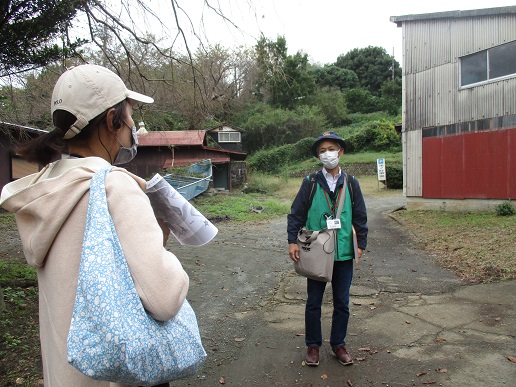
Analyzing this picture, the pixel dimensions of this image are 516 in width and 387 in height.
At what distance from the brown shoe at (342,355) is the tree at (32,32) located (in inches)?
173

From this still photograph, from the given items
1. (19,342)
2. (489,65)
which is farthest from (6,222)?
(489,65)

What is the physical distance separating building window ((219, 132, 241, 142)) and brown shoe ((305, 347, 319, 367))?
107 ft

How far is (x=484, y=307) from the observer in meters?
5.12

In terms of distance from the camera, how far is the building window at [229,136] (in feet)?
118

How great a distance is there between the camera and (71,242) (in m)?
1.30

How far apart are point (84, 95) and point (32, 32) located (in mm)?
3880

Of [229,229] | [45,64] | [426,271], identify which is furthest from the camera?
[229,229]

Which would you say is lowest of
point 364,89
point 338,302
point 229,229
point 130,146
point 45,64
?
point 229,229

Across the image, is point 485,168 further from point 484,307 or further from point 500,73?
point 484,307

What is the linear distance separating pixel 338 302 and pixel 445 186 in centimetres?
1219

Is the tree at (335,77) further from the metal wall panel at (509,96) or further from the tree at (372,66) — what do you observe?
the metal wall panel at (509,96)

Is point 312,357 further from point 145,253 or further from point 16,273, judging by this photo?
point 16,273

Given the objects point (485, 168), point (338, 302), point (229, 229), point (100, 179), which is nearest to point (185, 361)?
point (100, 179)

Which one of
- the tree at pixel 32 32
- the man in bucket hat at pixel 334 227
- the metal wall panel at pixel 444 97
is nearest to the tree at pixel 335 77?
the metal wall panel at pixel 444 97
